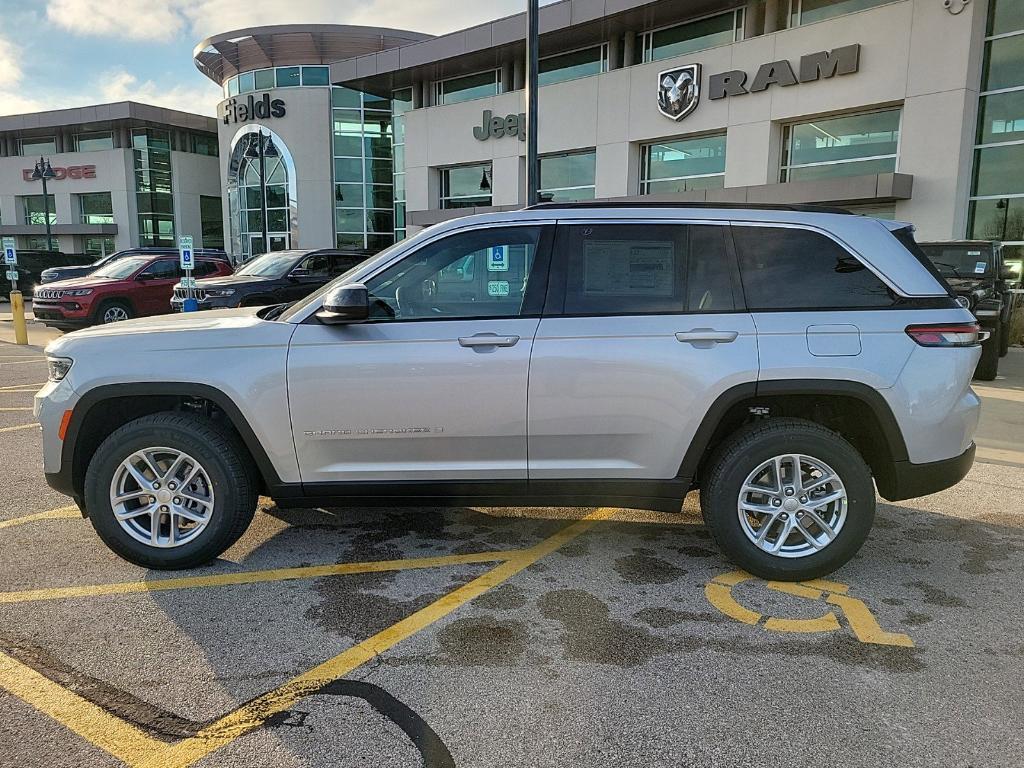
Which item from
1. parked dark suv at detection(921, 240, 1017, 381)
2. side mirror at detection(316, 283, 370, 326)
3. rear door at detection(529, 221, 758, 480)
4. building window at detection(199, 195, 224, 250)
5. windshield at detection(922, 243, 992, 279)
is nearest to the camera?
side mirror at detection(316, 283, 370, 326)

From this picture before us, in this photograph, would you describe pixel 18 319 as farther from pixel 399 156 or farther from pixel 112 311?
pixel 399 156

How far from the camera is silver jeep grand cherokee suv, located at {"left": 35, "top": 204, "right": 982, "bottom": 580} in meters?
3.67

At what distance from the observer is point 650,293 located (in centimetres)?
378

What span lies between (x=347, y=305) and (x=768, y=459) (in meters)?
2.19

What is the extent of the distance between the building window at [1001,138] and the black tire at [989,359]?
298 inches

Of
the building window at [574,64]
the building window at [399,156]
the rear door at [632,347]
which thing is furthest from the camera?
the building window at [399,156]

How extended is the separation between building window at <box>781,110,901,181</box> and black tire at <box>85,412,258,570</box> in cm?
1817

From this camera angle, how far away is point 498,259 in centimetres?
385

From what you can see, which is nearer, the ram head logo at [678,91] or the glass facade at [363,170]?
the ram head logo at [678,91]

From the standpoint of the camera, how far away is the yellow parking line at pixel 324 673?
2482 millimetres

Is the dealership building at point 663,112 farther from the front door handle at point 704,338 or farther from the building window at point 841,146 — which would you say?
the front door handle at point 704,338

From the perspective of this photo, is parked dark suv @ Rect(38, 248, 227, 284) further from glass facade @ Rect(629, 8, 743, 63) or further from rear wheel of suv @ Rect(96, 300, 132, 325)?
glass facade @ Rect(629, 8, 743, 63)

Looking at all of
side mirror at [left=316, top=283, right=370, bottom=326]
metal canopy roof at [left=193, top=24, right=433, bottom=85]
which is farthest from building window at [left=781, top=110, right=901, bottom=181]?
metal canopy roof at [left=193, top=24, right=433, bottom=85]

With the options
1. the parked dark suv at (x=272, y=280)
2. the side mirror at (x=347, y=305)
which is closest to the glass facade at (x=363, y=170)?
the parked dark suv at (x=272, y=280)
